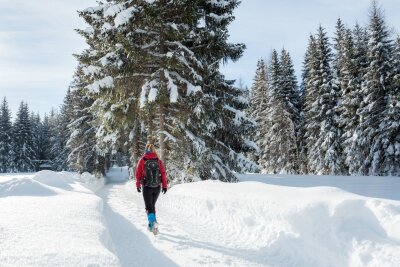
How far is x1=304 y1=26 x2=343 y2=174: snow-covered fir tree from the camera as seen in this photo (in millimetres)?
34781

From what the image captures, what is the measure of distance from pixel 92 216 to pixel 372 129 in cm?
2746

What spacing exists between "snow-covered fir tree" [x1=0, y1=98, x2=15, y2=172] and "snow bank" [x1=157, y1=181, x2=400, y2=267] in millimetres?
61366

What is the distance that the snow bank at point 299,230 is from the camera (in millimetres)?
6352

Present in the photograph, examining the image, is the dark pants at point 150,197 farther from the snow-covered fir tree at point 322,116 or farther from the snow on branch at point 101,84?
the snow-covered fir tree at point 322,116

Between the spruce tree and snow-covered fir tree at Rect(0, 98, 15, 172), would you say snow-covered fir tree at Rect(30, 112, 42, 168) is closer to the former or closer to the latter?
snow-covered fir tree at Rect(0, 98, 15, 172)

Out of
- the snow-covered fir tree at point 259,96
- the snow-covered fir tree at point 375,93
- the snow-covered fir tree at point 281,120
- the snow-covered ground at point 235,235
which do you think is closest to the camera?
the snow-covered ground at point 235,235

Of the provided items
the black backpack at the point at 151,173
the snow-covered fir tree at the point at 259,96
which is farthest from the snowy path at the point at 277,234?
the snow-covered fir tree at the point at 259,96

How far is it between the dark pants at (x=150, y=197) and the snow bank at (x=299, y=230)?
857 millimetres

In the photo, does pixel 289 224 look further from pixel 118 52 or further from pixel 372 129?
pixel 372 129

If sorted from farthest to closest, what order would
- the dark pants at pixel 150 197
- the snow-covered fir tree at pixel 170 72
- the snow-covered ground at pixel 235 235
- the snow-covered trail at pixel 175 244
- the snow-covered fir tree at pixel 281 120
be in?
the snow-covered fir tree at pixel 281 120, the snow-covered fir tree at pixel 170 72, the dark pants at pixel 150 197, the snow-covered trail at pixel 175 244, the snow-covered ground at pixel 235 235

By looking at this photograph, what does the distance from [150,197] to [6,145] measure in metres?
63.3

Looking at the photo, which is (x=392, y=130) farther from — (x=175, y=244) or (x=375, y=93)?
(x=175, y=244)

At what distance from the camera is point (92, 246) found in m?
6.10

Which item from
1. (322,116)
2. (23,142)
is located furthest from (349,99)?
(23,142)
